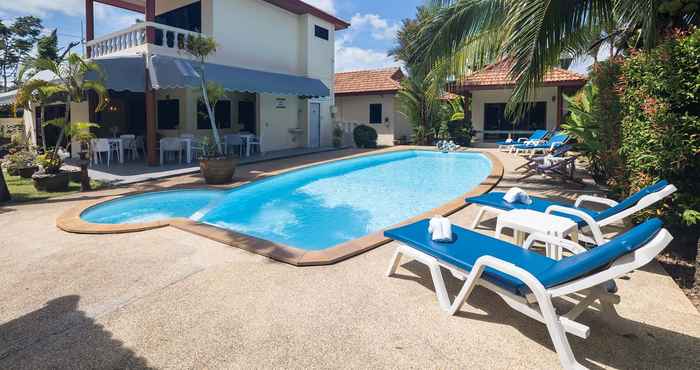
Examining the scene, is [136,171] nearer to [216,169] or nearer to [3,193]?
[216,169]

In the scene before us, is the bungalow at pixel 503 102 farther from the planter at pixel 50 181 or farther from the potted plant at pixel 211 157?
the planter at pixel 50 181

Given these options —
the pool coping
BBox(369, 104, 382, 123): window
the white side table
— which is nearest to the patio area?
the pool coping

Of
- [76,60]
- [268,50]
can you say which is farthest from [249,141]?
[76,60]

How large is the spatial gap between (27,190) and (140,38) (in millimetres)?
8554

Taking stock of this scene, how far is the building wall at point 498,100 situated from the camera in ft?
95.0

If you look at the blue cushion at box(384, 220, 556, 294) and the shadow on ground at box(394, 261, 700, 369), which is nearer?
the shadow on ground at box(394, 261, 700, 369)

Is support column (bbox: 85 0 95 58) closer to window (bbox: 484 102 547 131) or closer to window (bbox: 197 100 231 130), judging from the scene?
window (bbox: 197 100 231 130)

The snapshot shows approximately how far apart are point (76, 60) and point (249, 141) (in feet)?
34.2

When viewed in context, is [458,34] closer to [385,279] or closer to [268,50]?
[385,279]

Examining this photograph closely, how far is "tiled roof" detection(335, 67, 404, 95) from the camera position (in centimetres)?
3212

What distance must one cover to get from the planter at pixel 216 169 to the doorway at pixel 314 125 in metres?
A: 13.9

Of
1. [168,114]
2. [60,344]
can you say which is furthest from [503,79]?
[60,344]

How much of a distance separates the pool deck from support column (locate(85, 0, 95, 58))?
1857 cm

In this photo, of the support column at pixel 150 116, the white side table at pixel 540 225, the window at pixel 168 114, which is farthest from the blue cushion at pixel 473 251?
the window at pixel 168 114
